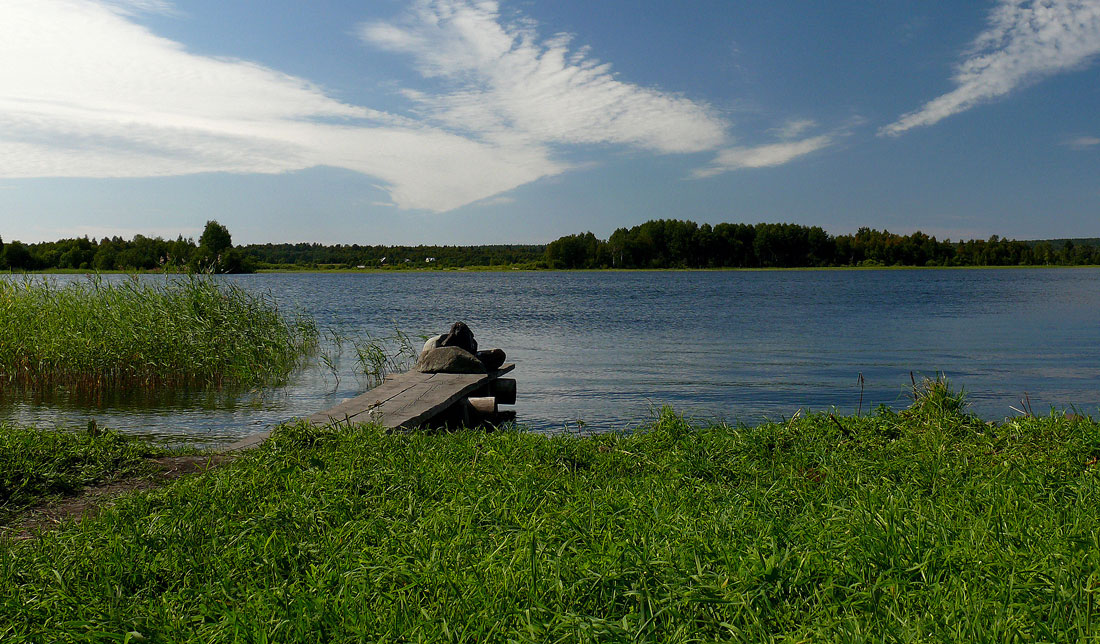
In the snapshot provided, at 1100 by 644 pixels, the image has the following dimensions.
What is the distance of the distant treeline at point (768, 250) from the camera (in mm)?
126438

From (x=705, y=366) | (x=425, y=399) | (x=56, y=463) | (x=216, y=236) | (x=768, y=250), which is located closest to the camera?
(x=56, y=463)

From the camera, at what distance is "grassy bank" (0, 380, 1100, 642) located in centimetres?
314

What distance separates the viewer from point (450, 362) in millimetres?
13242

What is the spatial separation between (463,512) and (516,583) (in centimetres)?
125

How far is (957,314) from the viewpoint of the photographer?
122 ft

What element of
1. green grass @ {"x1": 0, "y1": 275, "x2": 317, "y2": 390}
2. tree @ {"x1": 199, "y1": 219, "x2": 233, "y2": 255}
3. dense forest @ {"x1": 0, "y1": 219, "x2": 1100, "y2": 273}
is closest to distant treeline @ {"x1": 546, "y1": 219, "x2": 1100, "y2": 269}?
dense forest @ {"x1": 0, "y1": 219, "x2": 1100, "y2": 273}

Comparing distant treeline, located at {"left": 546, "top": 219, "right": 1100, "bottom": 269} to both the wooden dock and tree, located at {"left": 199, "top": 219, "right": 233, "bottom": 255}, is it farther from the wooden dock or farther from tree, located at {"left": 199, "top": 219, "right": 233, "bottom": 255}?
the wooden dock

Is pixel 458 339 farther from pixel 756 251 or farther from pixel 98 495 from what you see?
pixel 756 251

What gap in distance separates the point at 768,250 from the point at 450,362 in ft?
398

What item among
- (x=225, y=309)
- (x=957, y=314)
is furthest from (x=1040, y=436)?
(x=957, y=314)

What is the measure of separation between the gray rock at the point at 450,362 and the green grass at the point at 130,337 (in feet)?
16.4

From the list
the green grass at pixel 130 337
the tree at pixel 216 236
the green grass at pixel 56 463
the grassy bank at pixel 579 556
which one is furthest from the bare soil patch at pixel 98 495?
the tree at pixel 216 236

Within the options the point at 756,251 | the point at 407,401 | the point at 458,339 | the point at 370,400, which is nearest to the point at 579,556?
the point at 407,401

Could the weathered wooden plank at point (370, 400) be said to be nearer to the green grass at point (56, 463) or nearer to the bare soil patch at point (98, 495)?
the bare soil patch at point (98, 495)
